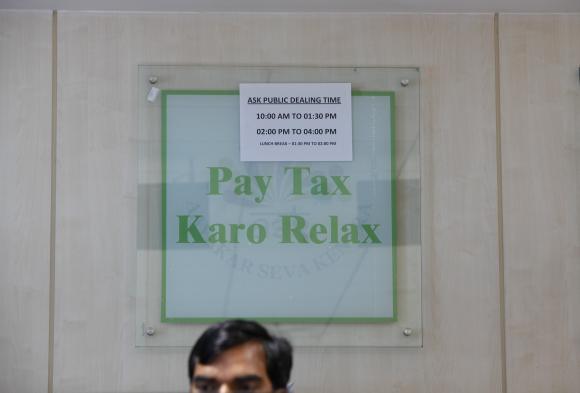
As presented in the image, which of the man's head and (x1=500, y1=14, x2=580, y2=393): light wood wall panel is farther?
(x1=500, y1=14, x2=580, y2=393): light wood wall panel

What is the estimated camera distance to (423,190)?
3.60 m

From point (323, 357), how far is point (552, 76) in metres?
1.59

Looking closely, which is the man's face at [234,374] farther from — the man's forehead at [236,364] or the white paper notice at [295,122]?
the white paper notice at [295,122]

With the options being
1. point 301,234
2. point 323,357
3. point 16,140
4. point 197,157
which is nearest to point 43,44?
point 16,140

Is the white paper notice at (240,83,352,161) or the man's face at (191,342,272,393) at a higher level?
the white paper notice at (240,83,352,161)

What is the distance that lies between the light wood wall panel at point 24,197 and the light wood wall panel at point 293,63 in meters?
0.07

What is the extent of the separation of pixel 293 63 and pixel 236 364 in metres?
1.84

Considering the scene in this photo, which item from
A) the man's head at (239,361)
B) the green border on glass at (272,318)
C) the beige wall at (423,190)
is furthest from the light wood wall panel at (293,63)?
the man's head at (239,361)

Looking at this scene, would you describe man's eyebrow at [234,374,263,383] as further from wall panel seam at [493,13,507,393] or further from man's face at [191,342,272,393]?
wall panel seam at [493,13,507,393]

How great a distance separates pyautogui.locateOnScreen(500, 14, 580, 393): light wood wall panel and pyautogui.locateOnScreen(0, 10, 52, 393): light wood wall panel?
1.99 meters

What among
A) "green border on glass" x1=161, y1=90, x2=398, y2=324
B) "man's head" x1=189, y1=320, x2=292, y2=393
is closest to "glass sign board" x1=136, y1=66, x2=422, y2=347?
"green border on glass" x1=161, y1=90, x2=398, y2=324

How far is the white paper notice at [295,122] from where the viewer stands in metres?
3.58

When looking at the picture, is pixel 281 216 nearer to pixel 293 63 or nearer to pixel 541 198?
pixel 293 63

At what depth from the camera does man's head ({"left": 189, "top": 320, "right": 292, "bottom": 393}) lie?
2.05 m
